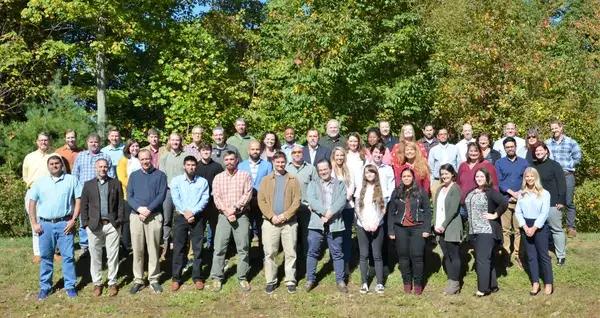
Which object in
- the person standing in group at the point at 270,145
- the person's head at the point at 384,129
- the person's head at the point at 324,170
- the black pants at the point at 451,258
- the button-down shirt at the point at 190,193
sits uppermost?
Answer: the person's head at the point at 384,129

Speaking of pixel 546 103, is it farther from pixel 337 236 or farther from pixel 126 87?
pixel 126 87

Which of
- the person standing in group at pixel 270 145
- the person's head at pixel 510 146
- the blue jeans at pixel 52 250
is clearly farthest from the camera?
the person standing in group at pixel 270 145

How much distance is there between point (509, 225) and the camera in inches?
380

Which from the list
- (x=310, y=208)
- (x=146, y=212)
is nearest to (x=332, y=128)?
(x=310, y=208)

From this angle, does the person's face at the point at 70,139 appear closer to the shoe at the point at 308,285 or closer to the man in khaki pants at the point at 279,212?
the man in khaki pants at the point at 279,212

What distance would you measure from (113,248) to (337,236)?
350 cm

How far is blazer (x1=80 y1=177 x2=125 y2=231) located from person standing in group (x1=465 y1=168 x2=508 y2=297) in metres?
5.31

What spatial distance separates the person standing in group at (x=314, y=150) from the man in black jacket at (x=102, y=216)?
10.2ft

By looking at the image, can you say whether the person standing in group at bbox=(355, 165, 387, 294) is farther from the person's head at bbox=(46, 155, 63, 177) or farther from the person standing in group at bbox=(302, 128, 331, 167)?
the person's head at bbox=(46, 155, 63, 177)

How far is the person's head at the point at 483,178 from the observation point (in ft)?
27.1

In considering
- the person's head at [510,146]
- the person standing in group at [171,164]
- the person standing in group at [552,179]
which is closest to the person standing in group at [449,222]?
the person's head at [510,146]

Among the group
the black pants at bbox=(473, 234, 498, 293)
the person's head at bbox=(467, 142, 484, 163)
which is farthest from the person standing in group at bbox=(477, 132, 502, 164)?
the black pants at bbox=(473, 234, 498, 293)

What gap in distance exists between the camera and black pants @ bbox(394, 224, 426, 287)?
8.45 m

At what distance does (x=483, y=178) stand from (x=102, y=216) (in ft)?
19.0
